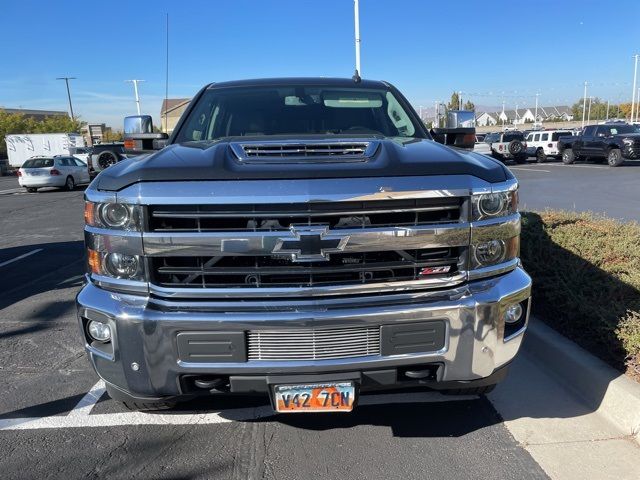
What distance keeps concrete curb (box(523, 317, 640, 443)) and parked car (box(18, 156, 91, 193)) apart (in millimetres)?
22112

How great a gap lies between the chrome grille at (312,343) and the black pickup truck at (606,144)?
2558cm

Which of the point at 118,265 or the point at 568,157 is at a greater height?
the point at 118,265

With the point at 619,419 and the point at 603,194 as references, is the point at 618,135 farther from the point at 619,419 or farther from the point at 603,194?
the point at 619,419

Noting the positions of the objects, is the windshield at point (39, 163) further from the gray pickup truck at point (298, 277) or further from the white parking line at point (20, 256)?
the gray pickup truck at point (298, 277)

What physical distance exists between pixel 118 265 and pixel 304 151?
3.43 feet

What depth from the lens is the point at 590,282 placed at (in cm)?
422

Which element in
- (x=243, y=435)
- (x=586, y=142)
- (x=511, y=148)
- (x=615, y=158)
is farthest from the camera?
(x=511, y=148)

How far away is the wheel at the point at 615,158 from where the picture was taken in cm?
2389

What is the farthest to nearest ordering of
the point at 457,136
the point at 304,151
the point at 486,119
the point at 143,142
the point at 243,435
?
the point at 486,119 → the point at 143,142 → the point at 457,136 → the point at 243,435 → the point at 304,151

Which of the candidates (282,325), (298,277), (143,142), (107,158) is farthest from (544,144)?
(282,325)

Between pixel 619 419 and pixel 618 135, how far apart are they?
2519cm

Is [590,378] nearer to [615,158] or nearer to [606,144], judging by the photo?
[615,158]

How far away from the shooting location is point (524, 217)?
6.08 m

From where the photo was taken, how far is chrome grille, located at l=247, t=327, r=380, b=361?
2.30 m
